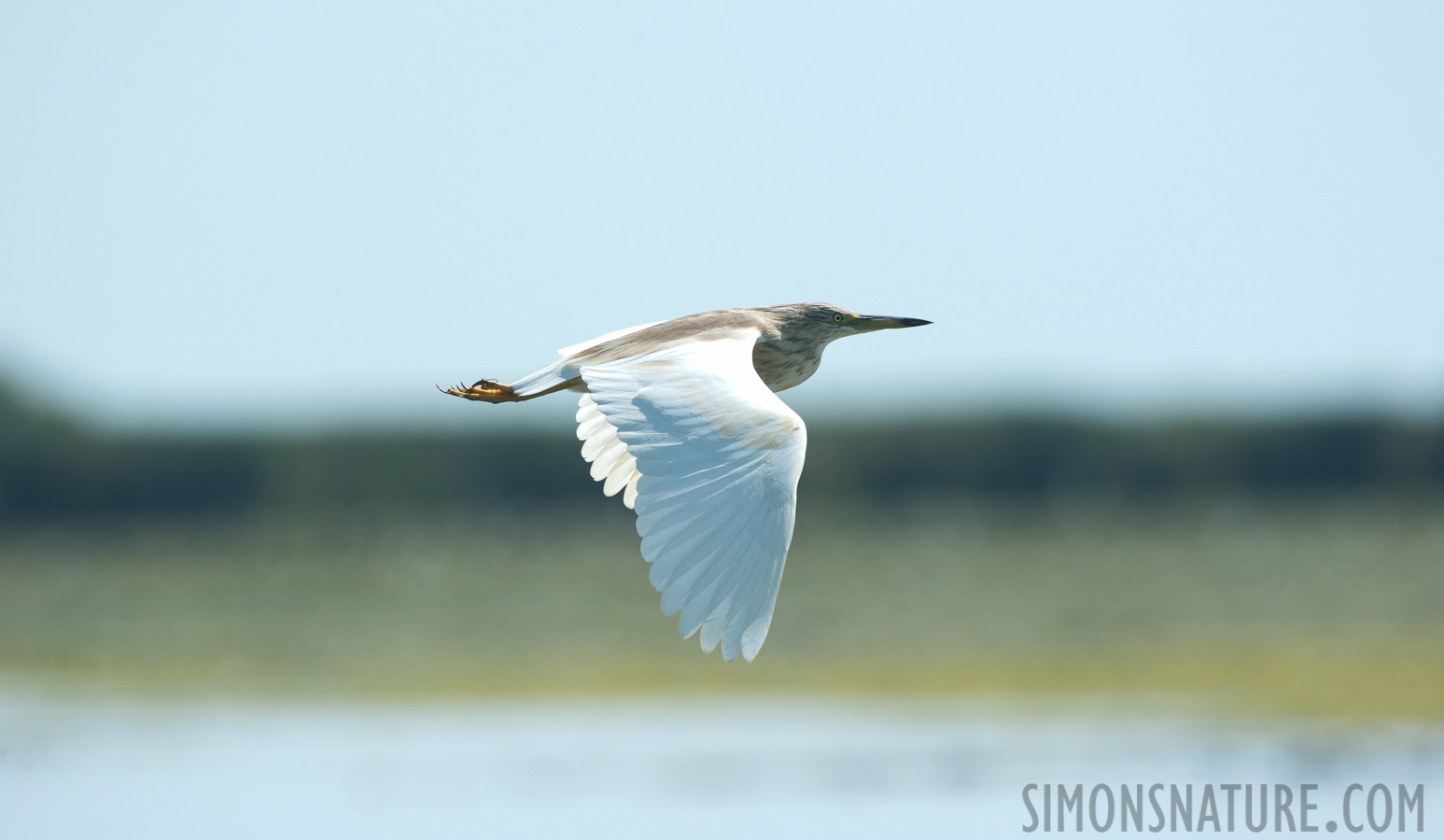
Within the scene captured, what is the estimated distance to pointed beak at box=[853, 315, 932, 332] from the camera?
8219mm

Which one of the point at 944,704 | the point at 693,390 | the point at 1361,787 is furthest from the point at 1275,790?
the point at 693,390

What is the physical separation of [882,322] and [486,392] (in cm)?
210

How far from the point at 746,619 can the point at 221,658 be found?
24.7 metres

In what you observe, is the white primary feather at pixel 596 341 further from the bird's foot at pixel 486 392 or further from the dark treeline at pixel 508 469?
the dark treeline at pixel 508 469

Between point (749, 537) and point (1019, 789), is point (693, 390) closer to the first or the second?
point (749, 537)

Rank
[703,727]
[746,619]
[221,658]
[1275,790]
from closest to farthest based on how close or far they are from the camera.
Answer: [746,619]
[1275,790]
[703,727]
[221,658]

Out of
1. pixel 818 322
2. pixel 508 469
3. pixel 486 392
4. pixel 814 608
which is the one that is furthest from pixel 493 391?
pixel 508 469

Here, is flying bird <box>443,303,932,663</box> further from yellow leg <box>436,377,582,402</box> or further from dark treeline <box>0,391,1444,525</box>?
dark treeline <box>0,391,1444,525</box>

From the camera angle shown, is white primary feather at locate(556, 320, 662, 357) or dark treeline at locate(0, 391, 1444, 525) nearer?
white primary feather at locate(556, 320, 662, 357)

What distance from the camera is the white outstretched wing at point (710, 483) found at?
5461 millimetres

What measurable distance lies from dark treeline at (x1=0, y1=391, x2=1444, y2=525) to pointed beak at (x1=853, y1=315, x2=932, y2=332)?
30.0 meters

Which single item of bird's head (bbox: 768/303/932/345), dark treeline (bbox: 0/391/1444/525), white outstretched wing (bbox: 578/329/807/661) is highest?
bird's head (bbox: 768/303/932/345)

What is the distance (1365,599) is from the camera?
29797mm

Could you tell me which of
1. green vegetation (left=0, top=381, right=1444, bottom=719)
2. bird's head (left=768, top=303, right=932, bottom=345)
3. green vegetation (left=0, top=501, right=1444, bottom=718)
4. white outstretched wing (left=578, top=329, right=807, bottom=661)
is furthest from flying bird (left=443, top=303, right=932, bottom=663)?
green vegetation (left=0, top=381, right=1444, bottom=719)
